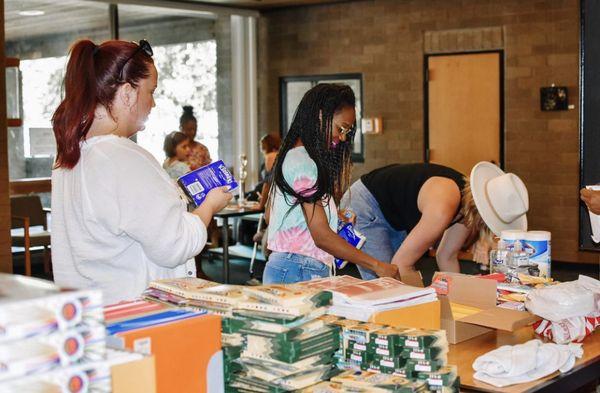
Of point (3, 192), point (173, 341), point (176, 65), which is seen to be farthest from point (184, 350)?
point (176, 65)

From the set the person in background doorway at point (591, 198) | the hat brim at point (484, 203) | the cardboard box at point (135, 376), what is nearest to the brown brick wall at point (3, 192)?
the hat brim at point (484, 203)

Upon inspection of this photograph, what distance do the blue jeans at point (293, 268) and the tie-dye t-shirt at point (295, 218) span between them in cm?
2

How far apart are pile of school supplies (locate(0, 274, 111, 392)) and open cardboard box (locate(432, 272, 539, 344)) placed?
1.35 metres

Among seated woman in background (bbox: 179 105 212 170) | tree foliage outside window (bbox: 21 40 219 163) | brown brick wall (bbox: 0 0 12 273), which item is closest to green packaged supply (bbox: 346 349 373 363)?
brown brick wall (bbox: 0 0 12 273)

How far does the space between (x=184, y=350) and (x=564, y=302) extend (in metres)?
1.32

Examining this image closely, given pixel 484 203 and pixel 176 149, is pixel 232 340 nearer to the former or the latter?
pixel 484 203

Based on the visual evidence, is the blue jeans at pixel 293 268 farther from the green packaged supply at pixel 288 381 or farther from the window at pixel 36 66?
the window at pixel 36 66

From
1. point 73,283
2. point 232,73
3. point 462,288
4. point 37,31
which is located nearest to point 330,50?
point 232,73

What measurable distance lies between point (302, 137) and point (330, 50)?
7600 millimetres

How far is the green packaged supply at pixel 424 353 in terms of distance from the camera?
1.76 metres

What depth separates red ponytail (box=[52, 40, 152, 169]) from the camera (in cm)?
205

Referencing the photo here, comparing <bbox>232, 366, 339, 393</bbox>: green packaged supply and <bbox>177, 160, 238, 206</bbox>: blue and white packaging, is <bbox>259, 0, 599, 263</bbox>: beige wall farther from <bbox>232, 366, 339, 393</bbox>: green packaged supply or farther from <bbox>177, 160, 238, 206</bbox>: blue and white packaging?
<bbox>232, 366, 339, 393</bbox>: green packaged supply

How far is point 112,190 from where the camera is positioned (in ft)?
6.41

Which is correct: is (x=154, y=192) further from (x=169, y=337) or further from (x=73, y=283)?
(x=169, y=337)
